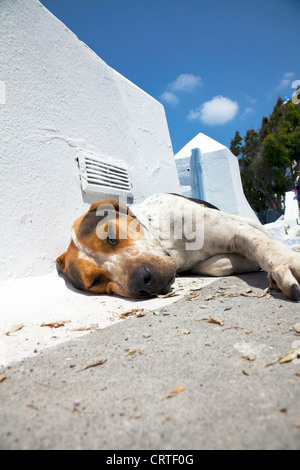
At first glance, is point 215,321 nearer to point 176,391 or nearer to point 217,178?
point 176,391

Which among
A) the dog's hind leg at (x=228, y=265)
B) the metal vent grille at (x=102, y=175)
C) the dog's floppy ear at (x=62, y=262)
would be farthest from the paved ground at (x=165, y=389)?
the metal vent grille at (x=102, y=175)

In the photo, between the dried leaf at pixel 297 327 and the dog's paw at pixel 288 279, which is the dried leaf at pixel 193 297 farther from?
the dried leaf at pixel 297 327

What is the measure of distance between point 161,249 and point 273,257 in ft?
2.86

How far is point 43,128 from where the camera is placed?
3.50 meters

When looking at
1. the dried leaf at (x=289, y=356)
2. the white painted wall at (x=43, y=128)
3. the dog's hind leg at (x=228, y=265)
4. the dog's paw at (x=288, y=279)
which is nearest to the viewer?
the dried leaf at (x=289, y=356)

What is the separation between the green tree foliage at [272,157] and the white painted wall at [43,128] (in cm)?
1773

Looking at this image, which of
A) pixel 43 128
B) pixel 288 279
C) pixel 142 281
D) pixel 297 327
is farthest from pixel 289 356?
pixel 43 128

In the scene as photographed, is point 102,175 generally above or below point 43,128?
below

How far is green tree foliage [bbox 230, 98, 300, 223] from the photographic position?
1991 cm

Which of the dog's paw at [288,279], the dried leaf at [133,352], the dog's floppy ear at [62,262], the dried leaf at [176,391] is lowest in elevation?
the dried leaf at [176,391]

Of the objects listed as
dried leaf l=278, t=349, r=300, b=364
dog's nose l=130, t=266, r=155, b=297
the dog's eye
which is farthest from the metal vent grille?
dried leaf l=278, t=349, r=300, b=364

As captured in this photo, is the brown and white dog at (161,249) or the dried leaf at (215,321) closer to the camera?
the dried leaf at (215,321)

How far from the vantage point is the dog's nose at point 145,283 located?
2195 millimetres

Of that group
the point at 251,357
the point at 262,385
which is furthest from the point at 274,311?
the point at 262,385
